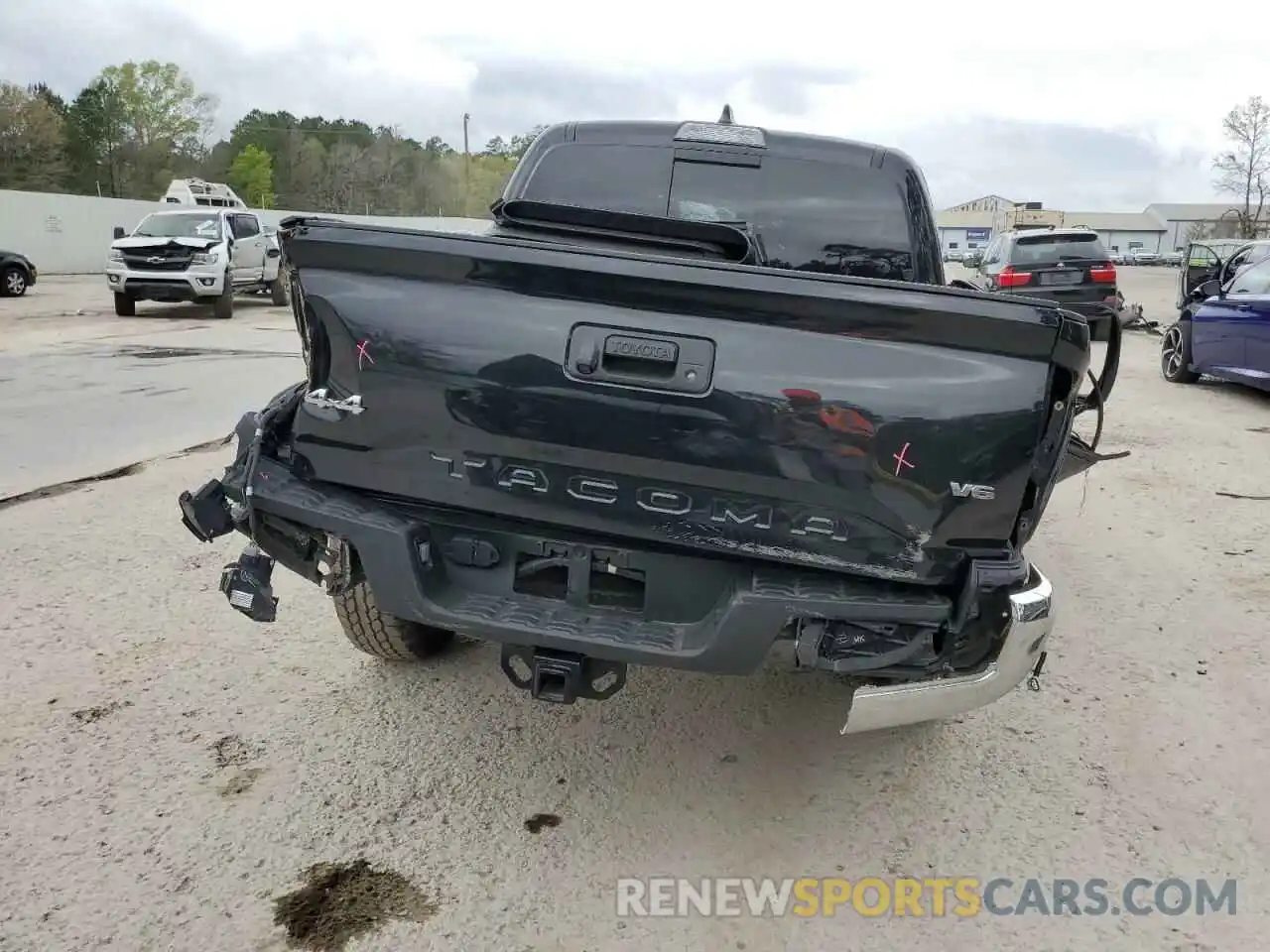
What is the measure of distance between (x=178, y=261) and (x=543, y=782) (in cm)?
1640

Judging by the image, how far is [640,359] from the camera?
2.53 m

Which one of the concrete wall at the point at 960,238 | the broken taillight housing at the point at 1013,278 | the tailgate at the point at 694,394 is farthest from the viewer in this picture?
the concrete wall at the point at 960,238

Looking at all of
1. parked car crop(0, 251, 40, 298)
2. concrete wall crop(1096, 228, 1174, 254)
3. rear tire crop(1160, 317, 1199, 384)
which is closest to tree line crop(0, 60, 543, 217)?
parked car crop(0, 251, 40, 298)

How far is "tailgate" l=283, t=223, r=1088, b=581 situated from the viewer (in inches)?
96.3

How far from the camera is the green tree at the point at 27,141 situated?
5231cm

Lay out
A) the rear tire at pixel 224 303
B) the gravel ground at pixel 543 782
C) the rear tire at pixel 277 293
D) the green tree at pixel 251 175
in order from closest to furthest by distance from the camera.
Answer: the gravel ground at pixel 543 782
the rear tire at pixel 224 303
the rear tire at pixel 277 293
the green tree at pixel 251 175

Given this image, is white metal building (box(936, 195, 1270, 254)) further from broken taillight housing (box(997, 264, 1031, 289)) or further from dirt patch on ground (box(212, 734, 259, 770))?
dirt patch on ground (box(212, 734, 259, 770))

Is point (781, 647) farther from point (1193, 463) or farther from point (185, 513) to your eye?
point (1193, 463)

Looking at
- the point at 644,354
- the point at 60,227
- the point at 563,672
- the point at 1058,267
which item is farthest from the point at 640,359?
the point at 60,227

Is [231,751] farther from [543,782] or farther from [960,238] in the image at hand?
[960,238]

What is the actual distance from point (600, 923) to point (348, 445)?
1.41m

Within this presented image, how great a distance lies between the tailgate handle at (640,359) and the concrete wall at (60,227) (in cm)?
2604

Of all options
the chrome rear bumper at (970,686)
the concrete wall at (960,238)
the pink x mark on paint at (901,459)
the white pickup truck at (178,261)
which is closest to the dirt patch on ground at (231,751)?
the chrome rear bumper at (970,686)

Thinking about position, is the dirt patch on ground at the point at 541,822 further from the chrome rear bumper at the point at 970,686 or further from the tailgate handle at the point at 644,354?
the tailgate handle at the point at 644,354
